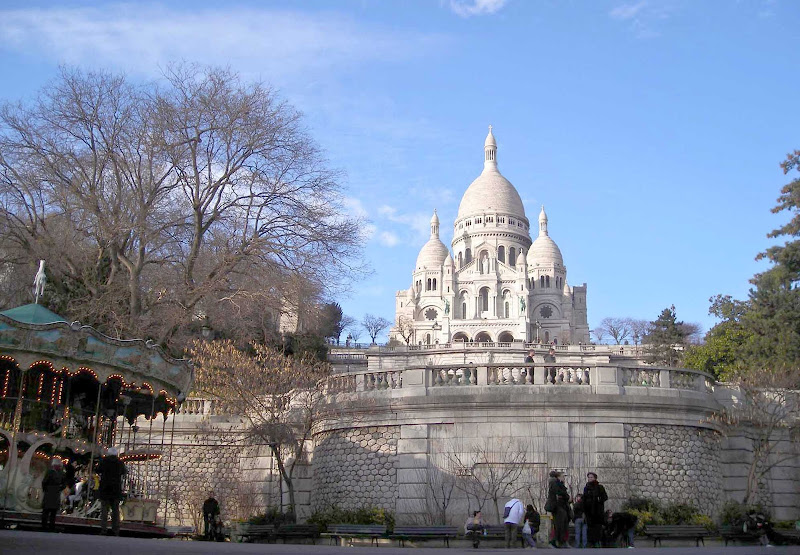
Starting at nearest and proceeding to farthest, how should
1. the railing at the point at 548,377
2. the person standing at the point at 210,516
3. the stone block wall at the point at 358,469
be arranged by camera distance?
the person standing at the point at 210,516 → the railing at the point at 548,377 → the stone block wall at the point at 358,469

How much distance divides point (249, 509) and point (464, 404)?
21.7 feet

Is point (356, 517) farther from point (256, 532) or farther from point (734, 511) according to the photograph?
point (734, 511)

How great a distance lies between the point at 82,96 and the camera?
30.5 metres

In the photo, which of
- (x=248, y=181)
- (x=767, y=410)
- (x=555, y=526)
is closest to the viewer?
(x=555, y=526)

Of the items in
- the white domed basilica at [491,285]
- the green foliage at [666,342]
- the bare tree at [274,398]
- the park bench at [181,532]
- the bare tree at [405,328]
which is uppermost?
→ the white domed basilica at [491,285]

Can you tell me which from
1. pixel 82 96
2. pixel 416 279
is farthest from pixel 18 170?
pixel 416 279

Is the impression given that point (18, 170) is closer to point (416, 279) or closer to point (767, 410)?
point (767, 410)

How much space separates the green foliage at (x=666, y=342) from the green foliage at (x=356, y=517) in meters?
39.1

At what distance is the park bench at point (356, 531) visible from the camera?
792 inches

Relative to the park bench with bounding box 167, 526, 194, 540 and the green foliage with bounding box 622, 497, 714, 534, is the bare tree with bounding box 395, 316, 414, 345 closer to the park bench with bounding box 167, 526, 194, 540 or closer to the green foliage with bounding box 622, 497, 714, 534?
the green foliage with bounding box 622, 497, 714, 534

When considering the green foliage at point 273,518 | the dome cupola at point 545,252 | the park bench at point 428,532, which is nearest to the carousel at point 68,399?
the green foliage at point 273,518

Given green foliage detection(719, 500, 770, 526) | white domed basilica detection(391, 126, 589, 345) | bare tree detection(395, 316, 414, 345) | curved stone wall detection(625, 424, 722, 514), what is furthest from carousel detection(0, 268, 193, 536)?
white domed basilica detection(391, 126, 589, 345)

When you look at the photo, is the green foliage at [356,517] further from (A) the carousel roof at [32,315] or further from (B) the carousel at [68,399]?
(A) the carousel roof at [32,315]

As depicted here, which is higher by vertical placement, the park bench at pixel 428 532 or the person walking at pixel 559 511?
the person walking at pixel 559 511
